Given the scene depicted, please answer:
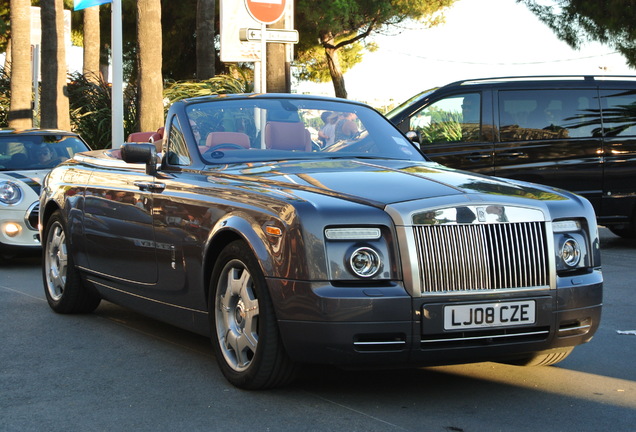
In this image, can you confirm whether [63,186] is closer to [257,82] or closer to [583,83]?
[257,82]

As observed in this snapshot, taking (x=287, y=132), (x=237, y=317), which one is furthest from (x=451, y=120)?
(x=237, y=317)

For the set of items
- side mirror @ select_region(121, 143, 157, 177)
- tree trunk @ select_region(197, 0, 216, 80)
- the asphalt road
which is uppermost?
tree trunk @ select_region(197, 0, 216, 80)

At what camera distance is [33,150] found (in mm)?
12227

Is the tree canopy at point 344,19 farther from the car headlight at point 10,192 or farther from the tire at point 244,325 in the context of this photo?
the tire at point 244,325

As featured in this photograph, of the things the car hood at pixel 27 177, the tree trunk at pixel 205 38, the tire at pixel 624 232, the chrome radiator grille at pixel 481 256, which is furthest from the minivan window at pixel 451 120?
the tree trunk at pixel 205 38

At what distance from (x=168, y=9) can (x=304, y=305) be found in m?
33.5

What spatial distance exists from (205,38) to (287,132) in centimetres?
1826

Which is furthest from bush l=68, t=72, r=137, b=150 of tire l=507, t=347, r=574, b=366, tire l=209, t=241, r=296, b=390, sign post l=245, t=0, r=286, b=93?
tire l=507, t=347, r=574, b=366

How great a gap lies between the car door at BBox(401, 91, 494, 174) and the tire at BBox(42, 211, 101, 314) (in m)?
5.36

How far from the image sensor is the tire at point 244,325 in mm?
5078

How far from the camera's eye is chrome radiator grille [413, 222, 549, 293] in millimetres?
4875

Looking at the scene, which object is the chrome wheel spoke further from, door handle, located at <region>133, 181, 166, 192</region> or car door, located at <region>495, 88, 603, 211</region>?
car door, located at <region>495, 88, 603, 211</region>

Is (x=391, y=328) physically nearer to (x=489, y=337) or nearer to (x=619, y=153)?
(x=489, y=337)

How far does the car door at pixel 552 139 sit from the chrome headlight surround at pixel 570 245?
7.12 meters
